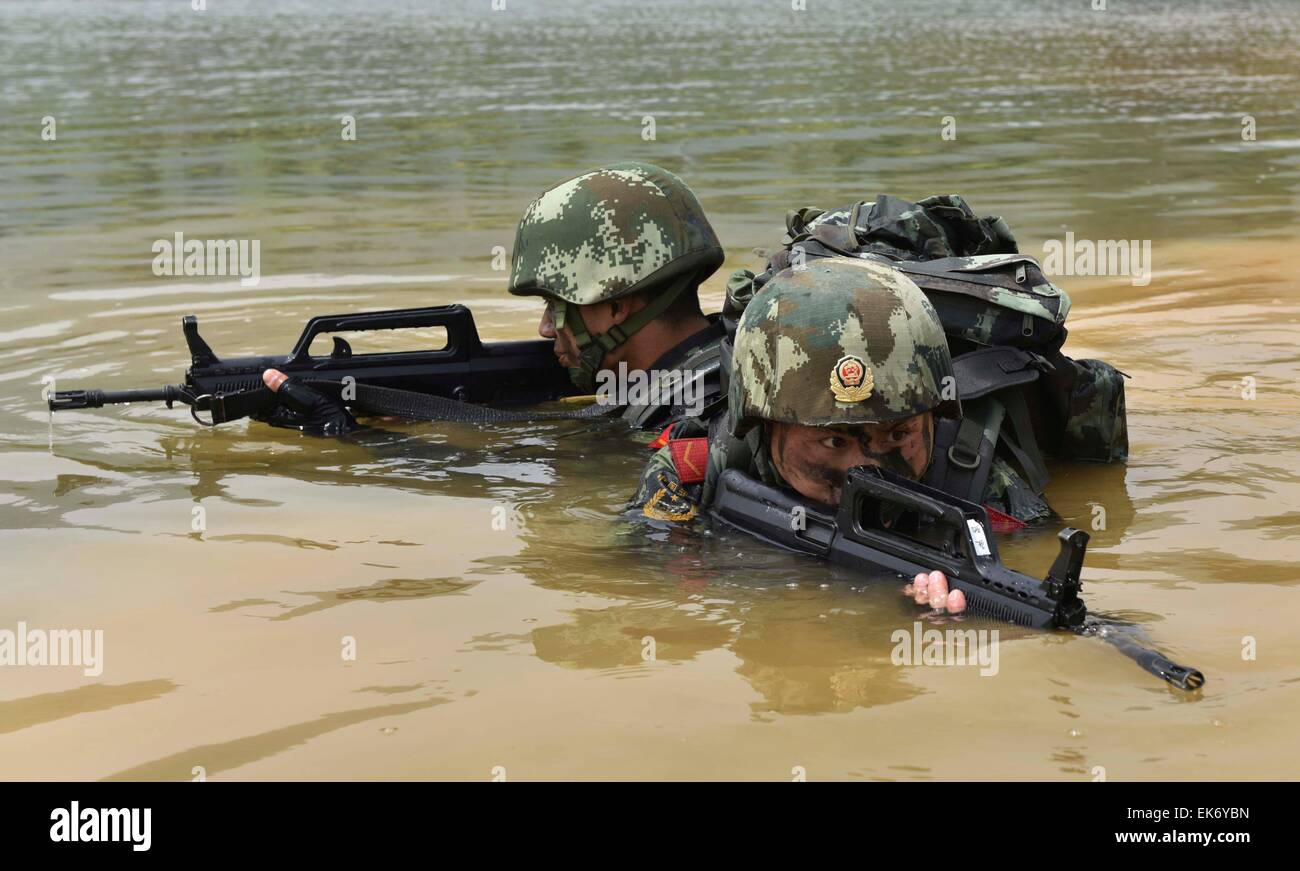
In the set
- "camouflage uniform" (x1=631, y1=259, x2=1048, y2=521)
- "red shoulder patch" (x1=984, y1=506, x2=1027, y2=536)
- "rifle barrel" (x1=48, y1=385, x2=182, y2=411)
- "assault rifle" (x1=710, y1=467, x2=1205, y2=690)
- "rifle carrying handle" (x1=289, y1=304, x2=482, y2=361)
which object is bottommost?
"red shoulder patch" (x1=984, y1=506, x2=1027, y2=536)

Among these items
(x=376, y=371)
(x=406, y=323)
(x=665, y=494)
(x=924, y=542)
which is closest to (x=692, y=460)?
(x=665, y=494)

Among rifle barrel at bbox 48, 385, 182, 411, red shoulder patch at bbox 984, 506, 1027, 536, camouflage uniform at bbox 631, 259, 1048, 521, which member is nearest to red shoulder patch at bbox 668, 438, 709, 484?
camouflage uniform at bbox 631, 259, 1048, 521

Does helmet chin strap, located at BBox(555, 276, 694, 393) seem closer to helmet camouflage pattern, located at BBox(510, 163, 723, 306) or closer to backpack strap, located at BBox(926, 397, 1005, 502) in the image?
helmet camouflage pattern, located at BBox(510, 163, 723, 306)

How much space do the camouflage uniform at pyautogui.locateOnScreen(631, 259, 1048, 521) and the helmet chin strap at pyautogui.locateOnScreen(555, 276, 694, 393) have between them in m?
1.62

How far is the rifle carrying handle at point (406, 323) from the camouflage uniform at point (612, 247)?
22.8 inches

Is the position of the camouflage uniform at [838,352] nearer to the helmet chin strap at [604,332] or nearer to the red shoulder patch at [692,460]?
the red shoulder patch at [692,460]

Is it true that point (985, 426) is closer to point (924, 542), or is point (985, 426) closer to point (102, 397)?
point (924, 542)

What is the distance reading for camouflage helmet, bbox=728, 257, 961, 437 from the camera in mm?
4695

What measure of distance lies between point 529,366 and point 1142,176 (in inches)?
350

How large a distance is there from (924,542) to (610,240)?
2287 millimetres

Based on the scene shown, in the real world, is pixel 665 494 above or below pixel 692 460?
below

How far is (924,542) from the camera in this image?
15.5 feet

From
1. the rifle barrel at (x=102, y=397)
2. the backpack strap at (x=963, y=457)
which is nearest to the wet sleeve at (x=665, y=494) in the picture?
the backpack strap at (x=963, y=457)
